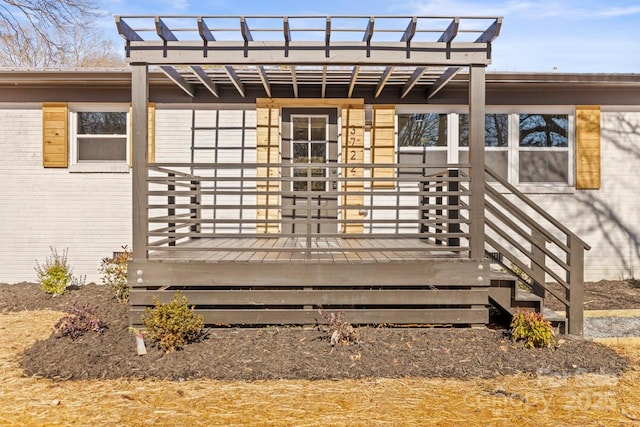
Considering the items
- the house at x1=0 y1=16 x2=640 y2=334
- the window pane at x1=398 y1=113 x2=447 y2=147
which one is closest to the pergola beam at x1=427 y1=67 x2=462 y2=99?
the house at x1=0 y1=16 x2=640 y2=334

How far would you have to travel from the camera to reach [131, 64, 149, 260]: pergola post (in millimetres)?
4715

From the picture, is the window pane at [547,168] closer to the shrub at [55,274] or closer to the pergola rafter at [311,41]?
the pergola rafter at [311,41]

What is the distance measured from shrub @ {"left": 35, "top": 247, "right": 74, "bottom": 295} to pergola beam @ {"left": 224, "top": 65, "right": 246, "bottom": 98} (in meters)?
3.83

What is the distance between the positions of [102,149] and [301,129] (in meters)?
3.31

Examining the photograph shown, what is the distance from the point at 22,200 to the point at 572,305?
806 cm

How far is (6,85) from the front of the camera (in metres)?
7.36

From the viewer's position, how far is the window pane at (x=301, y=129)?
7595mm

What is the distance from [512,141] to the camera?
773cm

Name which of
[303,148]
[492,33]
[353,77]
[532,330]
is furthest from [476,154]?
[303,148]

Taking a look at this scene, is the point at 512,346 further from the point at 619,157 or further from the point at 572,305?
the point at 619,157

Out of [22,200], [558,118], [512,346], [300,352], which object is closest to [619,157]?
[558,118]

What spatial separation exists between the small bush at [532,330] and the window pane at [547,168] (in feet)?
12.9

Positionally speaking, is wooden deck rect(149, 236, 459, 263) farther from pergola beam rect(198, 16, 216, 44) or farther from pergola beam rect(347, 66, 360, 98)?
pergola beam rect(347, 66, 360, 98)

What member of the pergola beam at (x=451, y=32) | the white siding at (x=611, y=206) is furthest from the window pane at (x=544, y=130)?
the pergola beam at (x=451, y=32)
